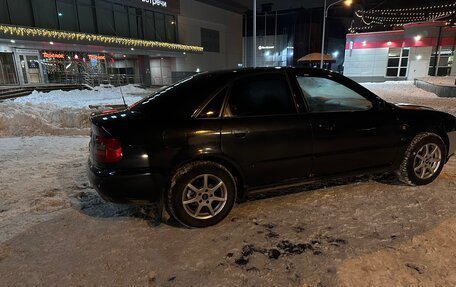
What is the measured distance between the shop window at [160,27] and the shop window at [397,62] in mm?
24298

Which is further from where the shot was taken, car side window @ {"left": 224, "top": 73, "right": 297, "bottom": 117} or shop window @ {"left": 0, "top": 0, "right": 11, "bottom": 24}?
shop window @ {"left": 0, "top": 0, "right": 11, "bottom": 24}

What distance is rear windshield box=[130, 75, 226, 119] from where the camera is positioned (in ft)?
10.9

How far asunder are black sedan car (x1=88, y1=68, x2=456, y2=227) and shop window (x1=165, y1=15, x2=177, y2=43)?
110 ft

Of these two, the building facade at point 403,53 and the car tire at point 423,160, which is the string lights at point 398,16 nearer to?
the building facade at point 403,53

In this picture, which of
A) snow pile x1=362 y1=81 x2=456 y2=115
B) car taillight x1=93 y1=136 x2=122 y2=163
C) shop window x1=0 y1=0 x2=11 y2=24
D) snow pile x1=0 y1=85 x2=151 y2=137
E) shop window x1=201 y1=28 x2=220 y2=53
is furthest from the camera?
shop window x1=201 y1=28 x2=220 y2=53

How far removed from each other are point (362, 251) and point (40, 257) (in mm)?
2969

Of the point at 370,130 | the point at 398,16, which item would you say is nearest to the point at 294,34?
the point at 398,16

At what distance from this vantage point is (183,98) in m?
3.42

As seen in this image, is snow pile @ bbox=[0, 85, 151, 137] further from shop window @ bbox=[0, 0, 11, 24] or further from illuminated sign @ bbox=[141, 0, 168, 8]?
illuminated sign @ bbox=[141, 0, 168, 8]

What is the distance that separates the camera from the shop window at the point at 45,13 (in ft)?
78.2

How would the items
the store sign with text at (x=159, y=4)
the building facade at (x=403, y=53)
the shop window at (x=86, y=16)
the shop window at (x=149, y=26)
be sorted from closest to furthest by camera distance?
the shop window at (x=86, y=16)
the building facade at (x=403, y=53)
the store sign with text at (x=159, y=4)
the shop window at (x=149, y=26)

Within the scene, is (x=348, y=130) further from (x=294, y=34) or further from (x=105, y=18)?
(x=294, y=34)

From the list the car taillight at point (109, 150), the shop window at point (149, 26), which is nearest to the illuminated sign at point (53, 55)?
the shop window at point (149, 26)

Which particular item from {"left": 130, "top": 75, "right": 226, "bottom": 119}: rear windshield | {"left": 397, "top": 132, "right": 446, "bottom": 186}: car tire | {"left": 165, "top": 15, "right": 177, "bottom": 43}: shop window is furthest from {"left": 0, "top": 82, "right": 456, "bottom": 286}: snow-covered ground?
{"left": 165, "top": 15, "right": 177, "bottom": 43}: shop window
